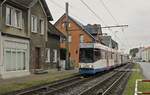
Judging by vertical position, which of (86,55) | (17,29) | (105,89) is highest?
(17,29)

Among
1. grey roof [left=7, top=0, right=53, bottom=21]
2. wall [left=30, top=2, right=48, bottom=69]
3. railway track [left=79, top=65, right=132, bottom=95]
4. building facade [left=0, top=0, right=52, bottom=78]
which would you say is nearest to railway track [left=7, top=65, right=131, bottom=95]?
railway track [left=79, top=65, right=132, bottom=95]

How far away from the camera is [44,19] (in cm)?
4019

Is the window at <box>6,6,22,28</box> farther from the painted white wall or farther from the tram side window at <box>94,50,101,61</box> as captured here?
the tram side window at <box>94,50,101,61</box>

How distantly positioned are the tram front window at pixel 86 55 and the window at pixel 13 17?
256 inches

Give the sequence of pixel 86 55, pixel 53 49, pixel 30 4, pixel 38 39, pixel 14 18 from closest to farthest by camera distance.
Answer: pixel 14 18 < pixel 30 4 < pixel 86 55 < pixel 38 39 < pixel 53 49

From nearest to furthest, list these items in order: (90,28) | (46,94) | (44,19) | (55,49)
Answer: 1. (46,94)
2. (44,19)
3. (55,49)
4. (90,28)

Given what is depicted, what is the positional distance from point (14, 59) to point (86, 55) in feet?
23.8

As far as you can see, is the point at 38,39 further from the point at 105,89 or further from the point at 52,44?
the point at 105,89

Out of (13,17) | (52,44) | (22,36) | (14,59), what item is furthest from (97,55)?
(52,44)

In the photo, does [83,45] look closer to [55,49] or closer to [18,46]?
[18,46]

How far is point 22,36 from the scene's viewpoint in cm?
3338

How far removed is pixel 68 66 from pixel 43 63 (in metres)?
9.13

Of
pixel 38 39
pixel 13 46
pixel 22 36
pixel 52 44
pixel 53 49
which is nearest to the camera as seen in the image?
pixel 13 46

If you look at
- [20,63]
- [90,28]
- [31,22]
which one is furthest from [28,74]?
[90,28]
